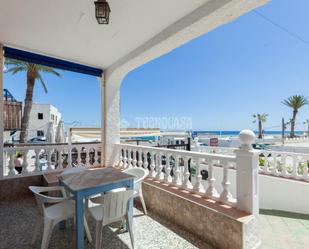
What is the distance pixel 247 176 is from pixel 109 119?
3661 millimetres

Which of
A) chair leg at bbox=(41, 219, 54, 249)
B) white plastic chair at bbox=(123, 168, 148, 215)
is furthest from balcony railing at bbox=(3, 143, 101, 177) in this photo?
chair leg at bbox=(41, 219, 54, 249)

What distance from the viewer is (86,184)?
2125 millimetres

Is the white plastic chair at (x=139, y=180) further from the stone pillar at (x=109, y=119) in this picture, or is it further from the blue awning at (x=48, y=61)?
the blue awning at (x=48, y=61)

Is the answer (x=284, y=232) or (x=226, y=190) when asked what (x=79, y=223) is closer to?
(x=226, y=190)

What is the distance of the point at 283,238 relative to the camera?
248 centimetres

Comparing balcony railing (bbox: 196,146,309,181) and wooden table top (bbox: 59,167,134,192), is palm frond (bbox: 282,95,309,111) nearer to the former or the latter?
balcony railing (bbox: 196,146,309,181)

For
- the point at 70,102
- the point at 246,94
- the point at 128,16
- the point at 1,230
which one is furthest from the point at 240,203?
the point at 246,94

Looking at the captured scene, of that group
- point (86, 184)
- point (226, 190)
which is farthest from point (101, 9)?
point (226, 190)

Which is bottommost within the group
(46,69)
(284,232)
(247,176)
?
(284,232)

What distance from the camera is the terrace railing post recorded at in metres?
2.05

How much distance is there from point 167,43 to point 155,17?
0.50m

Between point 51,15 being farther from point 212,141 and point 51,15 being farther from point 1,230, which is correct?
point 212,141

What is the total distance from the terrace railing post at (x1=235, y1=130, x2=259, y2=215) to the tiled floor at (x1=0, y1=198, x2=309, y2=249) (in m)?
0.55

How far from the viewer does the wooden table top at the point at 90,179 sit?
209 centimetres
